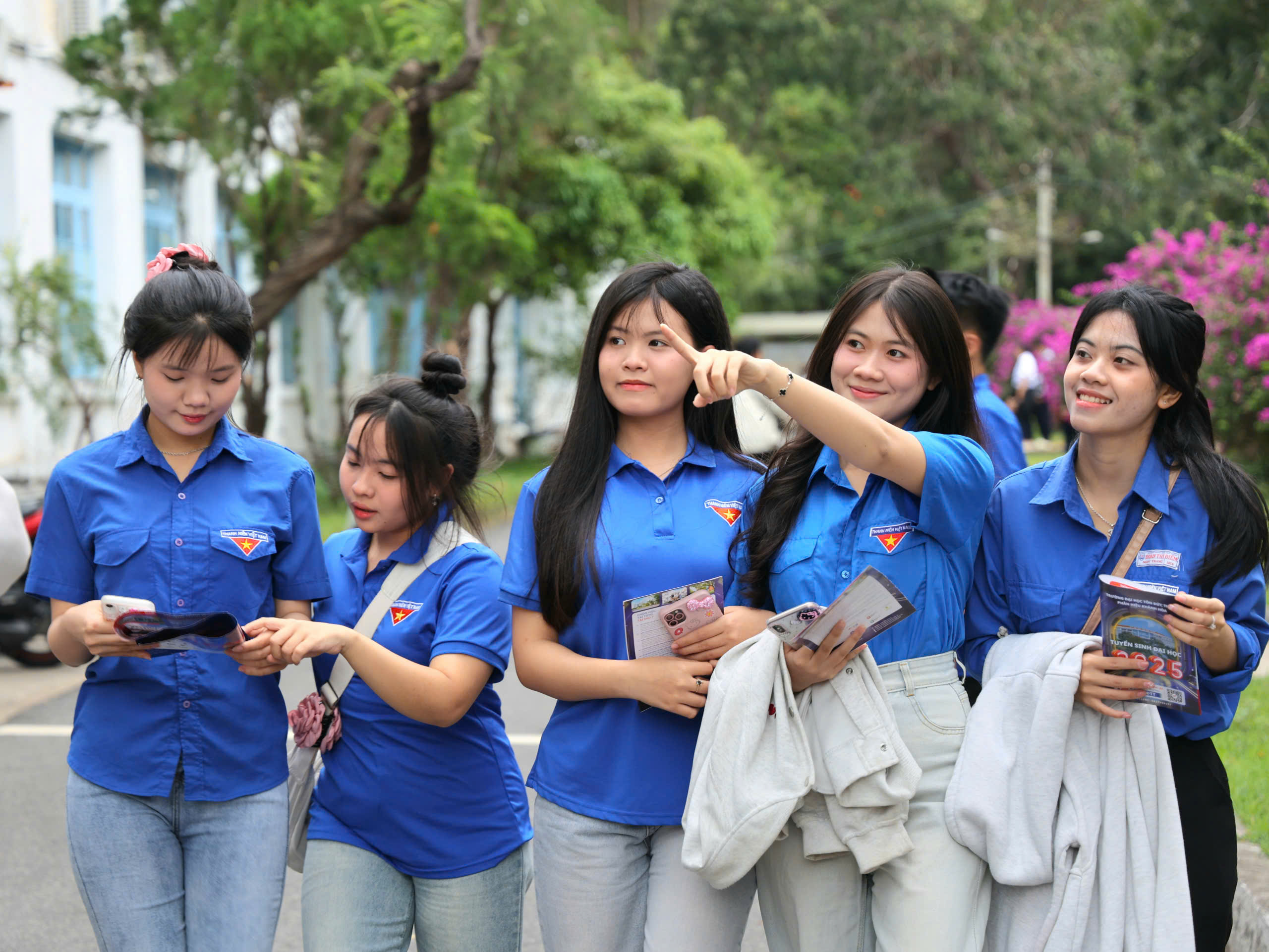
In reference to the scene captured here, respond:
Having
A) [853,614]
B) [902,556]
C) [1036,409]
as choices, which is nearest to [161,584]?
[853,614]

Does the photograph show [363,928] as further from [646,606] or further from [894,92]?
[894,92]

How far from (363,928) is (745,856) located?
2.87 feet

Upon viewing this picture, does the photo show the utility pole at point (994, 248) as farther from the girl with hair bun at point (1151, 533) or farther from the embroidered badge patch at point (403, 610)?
the embroidered badge patch at point (403, 610)

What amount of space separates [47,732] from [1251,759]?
5677 millimetres

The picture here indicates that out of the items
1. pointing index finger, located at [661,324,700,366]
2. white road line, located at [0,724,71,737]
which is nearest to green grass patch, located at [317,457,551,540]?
pointing index finger, located at [661,324,700,366]

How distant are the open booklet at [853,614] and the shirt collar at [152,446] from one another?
1198 mm

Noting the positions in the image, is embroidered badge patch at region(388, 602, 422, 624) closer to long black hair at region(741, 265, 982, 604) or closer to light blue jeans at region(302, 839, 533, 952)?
light blue jeans at region(302, 839, 533, 952)

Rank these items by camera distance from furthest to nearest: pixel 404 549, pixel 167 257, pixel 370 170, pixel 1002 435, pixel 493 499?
1. pixel 370 170
2. pixel 1002 435
3. pixel 493 499
4. pixel 404 549
5. pixel 167 257

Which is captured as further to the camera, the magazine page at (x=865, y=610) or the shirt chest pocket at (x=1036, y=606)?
the shirt chest pocket at (x=1036, y=606)

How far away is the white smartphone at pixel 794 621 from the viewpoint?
8.24 ft

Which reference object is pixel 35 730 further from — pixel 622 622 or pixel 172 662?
pixel 622 622

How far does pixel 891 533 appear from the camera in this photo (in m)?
2.71

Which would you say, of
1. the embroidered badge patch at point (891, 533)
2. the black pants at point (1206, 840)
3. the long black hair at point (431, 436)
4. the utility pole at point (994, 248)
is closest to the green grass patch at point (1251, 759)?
the black pants at point (1206, 840)

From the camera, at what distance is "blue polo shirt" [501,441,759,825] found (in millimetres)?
2805
